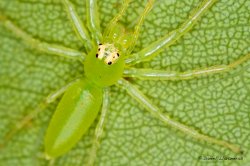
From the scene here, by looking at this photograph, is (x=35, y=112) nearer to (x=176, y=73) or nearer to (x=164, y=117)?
(x=164, y=117)

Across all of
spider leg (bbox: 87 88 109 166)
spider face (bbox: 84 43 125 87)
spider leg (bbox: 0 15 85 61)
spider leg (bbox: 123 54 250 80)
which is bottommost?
spider leg (bbox: 87 88 109 166)

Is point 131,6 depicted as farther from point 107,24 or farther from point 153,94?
point 153,94

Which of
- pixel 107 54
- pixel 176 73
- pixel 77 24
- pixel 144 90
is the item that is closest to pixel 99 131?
pixel 144 90

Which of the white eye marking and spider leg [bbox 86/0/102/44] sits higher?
→ spider leg [bbox 86/0/102/44]

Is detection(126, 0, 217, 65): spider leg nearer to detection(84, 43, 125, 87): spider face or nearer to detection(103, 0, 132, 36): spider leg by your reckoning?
detection(84, 43, 125, 87): spider face

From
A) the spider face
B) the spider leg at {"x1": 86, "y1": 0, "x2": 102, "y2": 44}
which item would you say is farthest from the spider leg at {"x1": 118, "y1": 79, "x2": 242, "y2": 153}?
the spider leg at {"x1": 86, "y1": 0, "x2": 102, "y2": 44}

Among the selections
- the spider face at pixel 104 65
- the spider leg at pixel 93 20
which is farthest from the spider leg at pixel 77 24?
the spider face at pixel 104 65
